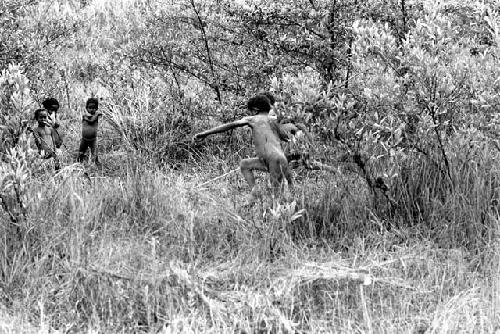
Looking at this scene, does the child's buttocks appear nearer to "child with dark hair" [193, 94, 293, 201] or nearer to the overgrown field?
the overgrown field

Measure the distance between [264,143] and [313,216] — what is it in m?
0.86

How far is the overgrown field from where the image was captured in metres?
4.29

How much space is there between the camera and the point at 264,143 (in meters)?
5.93

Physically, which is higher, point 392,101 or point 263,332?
point 392,101

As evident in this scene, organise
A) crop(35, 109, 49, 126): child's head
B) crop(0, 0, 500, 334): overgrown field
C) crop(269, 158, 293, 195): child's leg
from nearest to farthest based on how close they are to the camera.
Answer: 1. crop(0, 0, 500, 334): overgrown field
2. crop(269, 158, 293, 195): child's leg
3. crop(35, 109, 49, 126): child's head

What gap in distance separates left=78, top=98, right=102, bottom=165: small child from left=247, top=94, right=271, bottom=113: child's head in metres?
2.35

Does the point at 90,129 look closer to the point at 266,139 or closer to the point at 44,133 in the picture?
the point at 44,133

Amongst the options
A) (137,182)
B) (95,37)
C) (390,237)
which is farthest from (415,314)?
(95,37)

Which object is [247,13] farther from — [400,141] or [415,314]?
[415,314]

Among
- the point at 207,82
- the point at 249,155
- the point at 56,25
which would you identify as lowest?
the point at 249,155

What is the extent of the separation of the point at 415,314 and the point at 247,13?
190 inches

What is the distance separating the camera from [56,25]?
938 centimetres

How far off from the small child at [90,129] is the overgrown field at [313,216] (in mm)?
285

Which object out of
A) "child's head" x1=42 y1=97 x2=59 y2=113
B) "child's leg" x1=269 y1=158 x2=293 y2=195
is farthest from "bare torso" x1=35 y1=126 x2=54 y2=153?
"child's leg" x1=269 y1=158 x2=293 y2=195
